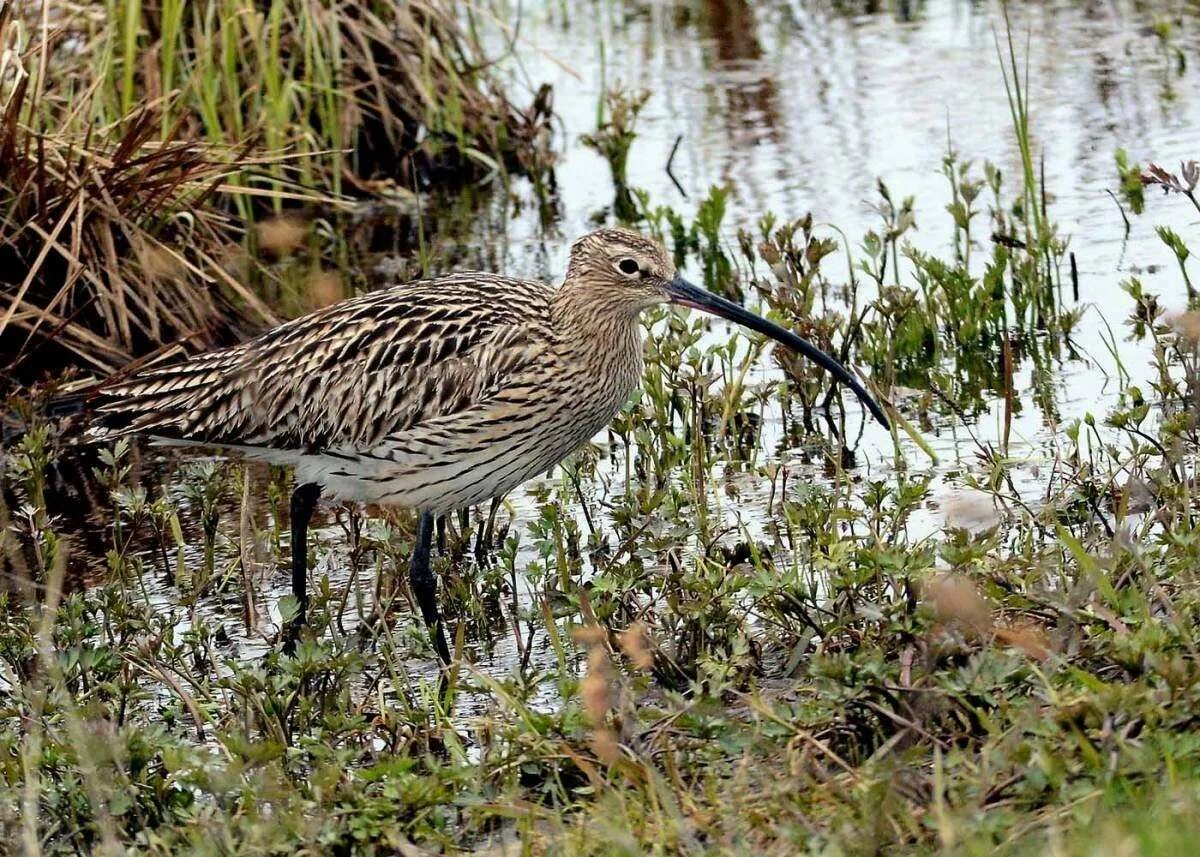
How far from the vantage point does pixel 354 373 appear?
643 cm

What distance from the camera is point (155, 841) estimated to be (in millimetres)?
4469

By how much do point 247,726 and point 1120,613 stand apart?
2.10m

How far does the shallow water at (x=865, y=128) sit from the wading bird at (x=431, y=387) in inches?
23.5

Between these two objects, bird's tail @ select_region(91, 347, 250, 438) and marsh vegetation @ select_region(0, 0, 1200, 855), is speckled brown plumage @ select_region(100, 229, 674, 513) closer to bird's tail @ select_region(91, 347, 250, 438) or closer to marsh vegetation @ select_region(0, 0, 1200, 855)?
bird's tail @ select_region(91, 347, 250, 438)

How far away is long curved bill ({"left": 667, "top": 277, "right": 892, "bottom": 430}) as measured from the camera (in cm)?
636

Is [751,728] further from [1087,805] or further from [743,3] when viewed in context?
[743,3]

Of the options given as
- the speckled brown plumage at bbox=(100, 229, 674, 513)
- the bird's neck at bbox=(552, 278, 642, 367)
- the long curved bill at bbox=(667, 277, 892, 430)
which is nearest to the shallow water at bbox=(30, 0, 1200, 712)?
the long curved bill at bbox=(667, 277, 892, 430)

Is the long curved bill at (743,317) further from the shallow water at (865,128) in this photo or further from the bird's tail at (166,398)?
the bird's tail at (166,398)

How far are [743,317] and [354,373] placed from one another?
1.24 m

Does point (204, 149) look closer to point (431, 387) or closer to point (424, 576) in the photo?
point (431, 387)

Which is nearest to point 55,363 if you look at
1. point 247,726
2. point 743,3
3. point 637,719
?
point 247,726

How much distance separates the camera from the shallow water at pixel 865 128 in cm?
759

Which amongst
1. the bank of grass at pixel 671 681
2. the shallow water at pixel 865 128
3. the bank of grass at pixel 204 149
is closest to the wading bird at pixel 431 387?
the bank of grass at pixel 671 681

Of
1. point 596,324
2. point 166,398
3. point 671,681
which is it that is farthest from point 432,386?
point 671,681
